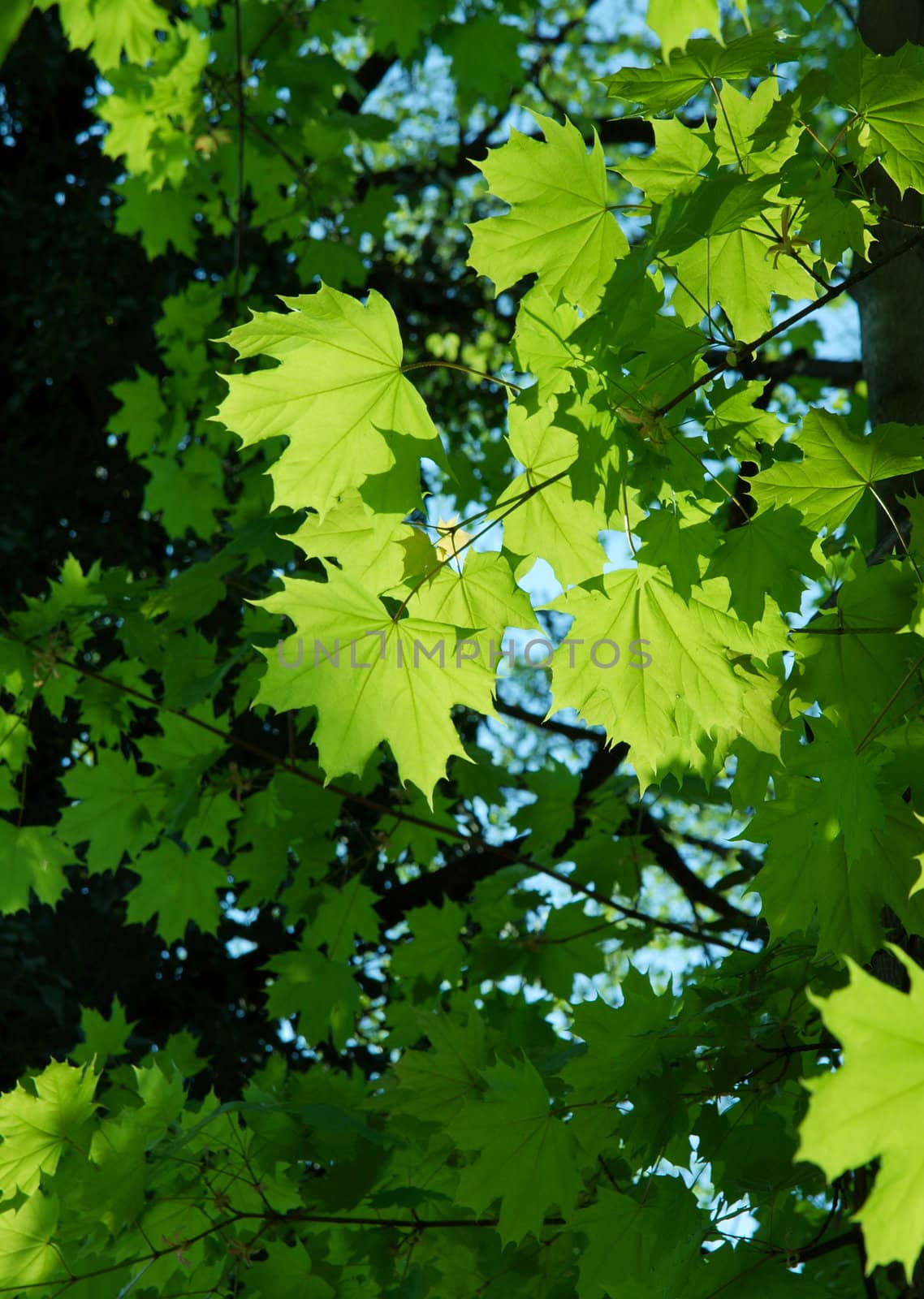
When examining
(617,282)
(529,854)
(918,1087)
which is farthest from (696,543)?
(529,854)

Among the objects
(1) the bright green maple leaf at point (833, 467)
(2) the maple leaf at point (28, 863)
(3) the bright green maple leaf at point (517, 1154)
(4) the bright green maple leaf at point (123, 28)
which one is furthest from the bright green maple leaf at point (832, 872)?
(4) the bright green maple leaf at point (123, 28)

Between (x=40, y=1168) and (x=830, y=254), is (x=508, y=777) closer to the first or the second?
(x=40, y=1168)

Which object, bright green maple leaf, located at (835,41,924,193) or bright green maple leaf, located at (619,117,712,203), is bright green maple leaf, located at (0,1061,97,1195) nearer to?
bright green maple leaf, located at (619,117,712,203)

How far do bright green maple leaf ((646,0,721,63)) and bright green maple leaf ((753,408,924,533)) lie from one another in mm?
647

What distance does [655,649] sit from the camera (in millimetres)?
1921

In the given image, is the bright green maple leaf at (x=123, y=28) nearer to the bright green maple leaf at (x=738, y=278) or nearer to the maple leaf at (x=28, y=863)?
the maple leaf at (x=28, y=863)

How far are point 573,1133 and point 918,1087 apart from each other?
1.28 metres

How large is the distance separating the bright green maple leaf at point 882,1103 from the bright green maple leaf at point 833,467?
105 centimetres

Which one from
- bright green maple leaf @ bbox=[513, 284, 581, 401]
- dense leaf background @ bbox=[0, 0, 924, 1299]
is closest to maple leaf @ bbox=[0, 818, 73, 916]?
dense leaf background @ bbox=[0, 0, 924, 1299]

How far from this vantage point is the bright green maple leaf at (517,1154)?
2.04 m

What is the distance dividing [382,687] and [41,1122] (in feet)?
4.80

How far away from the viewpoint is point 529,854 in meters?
Result: 3.96

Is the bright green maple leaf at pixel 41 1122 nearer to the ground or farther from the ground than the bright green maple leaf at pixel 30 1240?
farther from the ground

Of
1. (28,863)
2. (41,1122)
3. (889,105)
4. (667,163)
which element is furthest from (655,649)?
(28,863)
